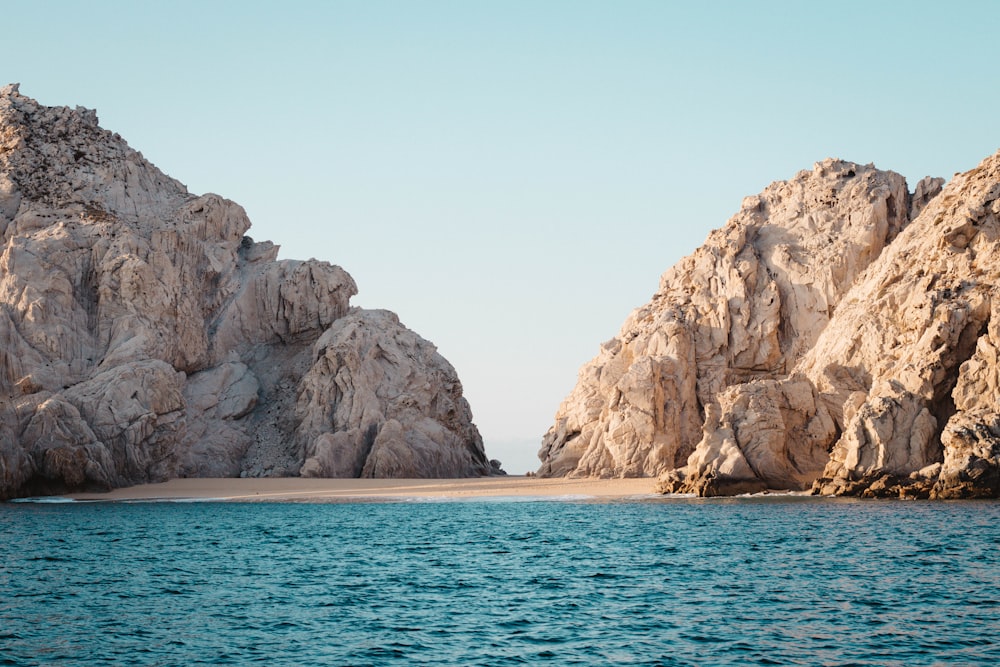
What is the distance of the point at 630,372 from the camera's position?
77.2m

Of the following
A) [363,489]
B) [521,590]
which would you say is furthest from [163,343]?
[521,590]

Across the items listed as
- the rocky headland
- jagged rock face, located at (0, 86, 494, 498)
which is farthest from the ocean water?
jagged rock face, located at (0, 86, 494, 498)

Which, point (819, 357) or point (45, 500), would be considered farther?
point (819, 357)

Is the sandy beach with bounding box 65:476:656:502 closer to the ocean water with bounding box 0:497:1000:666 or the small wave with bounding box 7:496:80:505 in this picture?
the small wave with bounding box 7:496:80:505

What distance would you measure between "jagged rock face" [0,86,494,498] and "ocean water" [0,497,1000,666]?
18813mm

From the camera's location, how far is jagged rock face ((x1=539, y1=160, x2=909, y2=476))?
77.4 metres

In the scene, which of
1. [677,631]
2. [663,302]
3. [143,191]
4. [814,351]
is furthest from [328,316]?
[677,631]

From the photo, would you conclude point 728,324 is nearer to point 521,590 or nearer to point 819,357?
point 819,357

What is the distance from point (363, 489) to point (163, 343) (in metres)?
17.2

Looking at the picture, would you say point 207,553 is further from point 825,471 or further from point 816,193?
point 816,193

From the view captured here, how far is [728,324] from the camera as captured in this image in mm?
80062

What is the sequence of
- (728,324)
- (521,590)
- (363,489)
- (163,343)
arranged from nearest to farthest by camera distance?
1. (521,590)
2. (363,489)
3. (163,343)
4. (728,324)

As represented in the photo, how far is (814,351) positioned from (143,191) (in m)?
51.4

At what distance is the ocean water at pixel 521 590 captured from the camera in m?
23.6
